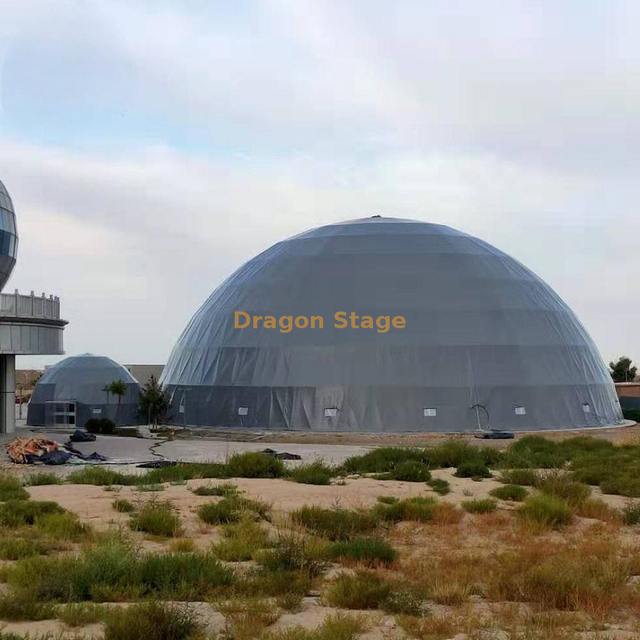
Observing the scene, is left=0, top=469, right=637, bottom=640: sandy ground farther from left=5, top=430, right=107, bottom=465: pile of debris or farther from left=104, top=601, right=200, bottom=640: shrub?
left=5, top=430, right=107, bottom=465: pile of debris

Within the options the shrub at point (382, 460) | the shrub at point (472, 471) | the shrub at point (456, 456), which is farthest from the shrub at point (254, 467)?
the shrub at point (456, 456)

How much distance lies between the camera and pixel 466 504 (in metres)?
17.3

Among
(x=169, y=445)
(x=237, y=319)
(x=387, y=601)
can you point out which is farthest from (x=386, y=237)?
(x=387, y=601)

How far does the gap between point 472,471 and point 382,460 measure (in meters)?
4.00

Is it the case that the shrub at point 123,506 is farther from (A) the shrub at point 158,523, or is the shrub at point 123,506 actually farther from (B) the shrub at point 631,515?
(B) the shrub at point 631,515

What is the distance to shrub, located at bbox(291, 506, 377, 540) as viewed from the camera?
1480cm

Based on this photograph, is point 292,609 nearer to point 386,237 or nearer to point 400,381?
point 400,381

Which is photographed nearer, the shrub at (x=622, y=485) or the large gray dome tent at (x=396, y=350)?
the shrub at (x=622, y=485)

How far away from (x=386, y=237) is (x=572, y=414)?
14361 mm

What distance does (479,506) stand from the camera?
56.3ft

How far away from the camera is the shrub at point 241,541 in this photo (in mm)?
12930

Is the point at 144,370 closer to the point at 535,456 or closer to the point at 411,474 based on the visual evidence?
the point at 535,456

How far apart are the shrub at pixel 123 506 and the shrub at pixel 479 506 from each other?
6.82 m

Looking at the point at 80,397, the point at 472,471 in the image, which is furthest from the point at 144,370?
the point at 472,471
